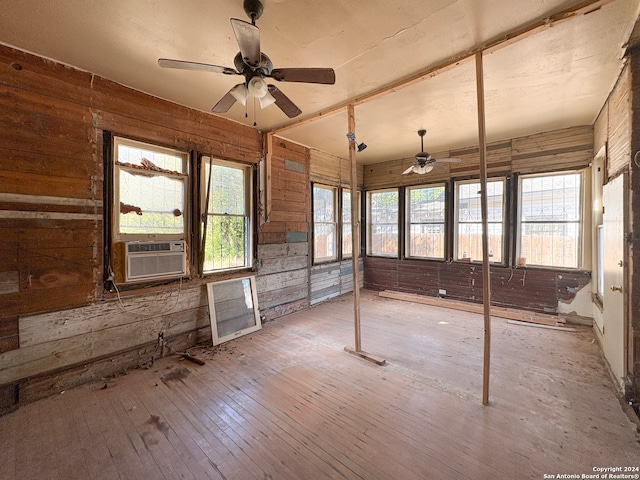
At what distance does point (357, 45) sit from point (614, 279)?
10.7 feet

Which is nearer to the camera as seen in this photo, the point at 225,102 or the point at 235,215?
the point at 225,102

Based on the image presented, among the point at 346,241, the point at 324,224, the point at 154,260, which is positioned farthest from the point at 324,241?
the point at 154,260

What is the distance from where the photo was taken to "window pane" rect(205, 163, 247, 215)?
3.67m

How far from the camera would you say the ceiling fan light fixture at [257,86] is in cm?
193

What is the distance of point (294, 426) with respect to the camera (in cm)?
198

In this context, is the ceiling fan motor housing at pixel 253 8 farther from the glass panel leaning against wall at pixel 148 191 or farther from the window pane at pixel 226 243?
the window pane at pixel 226 243

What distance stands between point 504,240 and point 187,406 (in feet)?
17.2

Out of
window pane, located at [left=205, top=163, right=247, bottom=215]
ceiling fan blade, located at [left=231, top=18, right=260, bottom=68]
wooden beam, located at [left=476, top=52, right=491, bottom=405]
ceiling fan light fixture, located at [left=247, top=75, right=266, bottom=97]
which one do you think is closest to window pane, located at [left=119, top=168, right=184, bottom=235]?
window pane, located at [left=205, top=163, right=247, bottom=215]

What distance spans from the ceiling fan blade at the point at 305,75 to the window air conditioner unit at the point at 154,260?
2185 mm

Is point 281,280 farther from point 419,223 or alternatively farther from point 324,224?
point 419,223

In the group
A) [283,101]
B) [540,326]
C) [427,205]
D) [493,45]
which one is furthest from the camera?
[427,205]

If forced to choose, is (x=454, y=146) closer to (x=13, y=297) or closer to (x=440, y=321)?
(x=440, y=321)

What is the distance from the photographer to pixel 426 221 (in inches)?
225

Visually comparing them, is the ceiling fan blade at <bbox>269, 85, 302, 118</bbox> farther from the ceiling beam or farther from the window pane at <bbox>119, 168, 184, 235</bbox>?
the window pane at <bbox>119, 168, 184, 235</bbox>
